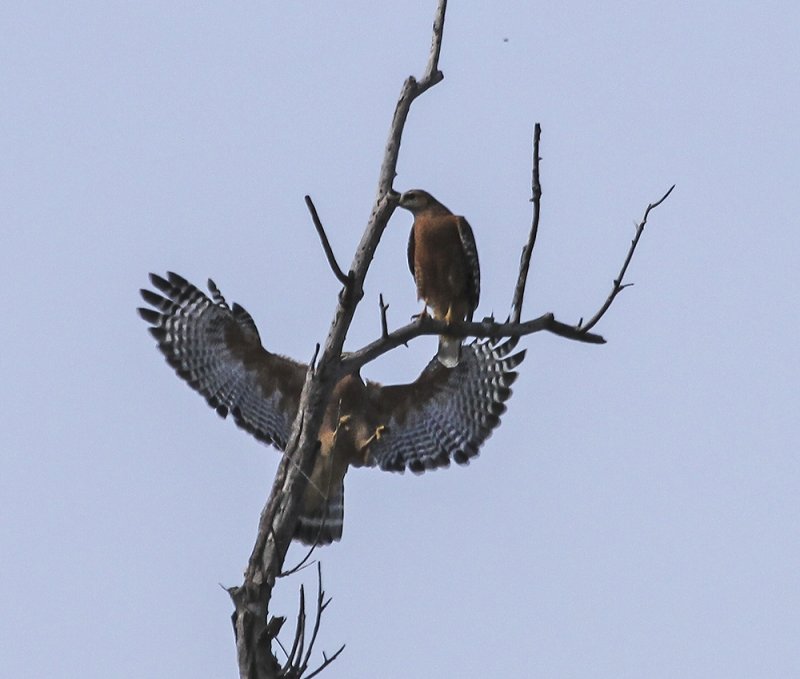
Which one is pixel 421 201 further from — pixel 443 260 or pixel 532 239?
pixel 532 239

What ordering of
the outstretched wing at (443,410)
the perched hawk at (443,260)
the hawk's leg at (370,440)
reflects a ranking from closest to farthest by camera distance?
the perched hawk at (443,260)
the hawk's leg at (370,440)
the outstretched wing at (443,410)

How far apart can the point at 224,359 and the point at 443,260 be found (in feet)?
5.38

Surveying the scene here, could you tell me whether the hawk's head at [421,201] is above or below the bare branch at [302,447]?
Result: above

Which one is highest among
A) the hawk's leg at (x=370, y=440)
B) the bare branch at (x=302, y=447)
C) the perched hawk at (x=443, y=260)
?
the perched hawk at (x=443, y=260)

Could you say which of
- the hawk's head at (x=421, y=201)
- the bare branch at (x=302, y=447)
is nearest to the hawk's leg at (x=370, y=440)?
the hawk's head at (x=421, y=201)

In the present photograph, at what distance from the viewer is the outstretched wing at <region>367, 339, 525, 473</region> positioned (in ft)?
31.8

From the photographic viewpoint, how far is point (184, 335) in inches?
371

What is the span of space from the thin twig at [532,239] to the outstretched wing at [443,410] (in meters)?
2.62

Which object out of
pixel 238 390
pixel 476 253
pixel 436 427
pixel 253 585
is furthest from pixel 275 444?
pixel 253 585

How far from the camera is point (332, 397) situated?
934cm

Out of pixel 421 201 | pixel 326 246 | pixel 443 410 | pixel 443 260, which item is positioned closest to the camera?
pixel 326 246

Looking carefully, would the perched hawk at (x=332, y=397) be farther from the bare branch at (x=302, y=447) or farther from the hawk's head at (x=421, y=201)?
the bare branch at (x=302, y=447)

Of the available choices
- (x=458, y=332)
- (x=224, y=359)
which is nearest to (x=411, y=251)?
(x=224, y=359)

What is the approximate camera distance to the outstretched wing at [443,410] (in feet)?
31.8
